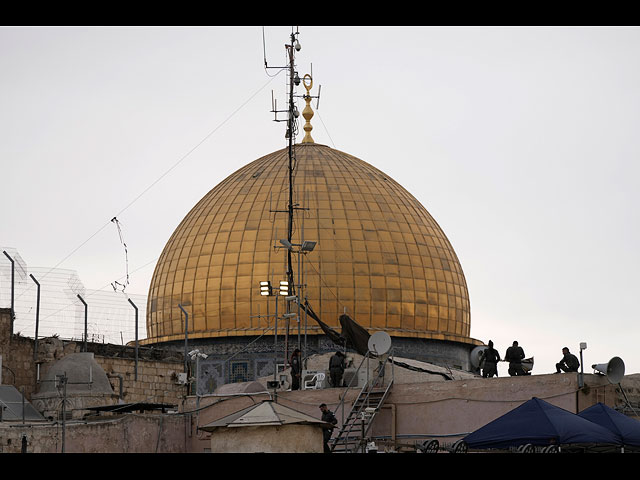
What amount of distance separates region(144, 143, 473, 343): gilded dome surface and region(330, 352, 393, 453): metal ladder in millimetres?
9659

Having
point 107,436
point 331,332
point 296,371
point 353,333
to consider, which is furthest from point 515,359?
point 331,332

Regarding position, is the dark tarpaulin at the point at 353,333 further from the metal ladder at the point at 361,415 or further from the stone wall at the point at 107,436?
the stone wall at the point at 107,436

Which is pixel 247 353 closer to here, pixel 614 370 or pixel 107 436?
pixel 107 436

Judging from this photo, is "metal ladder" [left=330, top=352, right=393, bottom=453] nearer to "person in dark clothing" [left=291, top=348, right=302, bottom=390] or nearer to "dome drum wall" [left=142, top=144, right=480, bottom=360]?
"person in dark clothing" [left=291, top=348, right=302, bottom=390]

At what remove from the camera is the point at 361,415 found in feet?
72.2

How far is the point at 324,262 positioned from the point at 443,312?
4.04 metres

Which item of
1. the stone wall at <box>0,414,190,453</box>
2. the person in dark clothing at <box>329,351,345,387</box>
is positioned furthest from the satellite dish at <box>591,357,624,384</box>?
the stone wall at <box>0,414,190,453</box>

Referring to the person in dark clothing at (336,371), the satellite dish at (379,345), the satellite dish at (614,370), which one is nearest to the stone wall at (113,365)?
the person in dark clothing at (336,371)

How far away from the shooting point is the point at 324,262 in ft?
111

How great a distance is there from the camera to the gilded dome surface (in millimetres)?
33875

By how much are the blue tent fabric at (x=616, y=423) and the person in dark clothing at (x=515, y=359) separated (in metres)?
4.21
